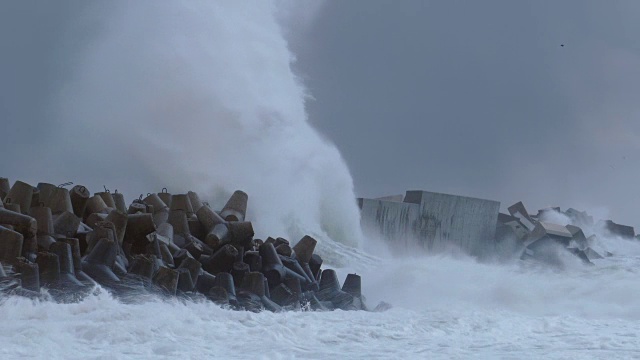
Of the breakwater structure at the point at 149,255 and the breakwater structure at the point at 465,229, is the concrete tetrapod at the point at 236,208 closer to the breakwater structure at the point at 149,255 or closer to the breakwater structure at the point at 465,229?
the breakwater structure at the point at 149,255

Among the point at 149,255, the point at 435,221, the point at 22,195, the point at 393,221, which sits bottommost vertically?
the point at 149,255

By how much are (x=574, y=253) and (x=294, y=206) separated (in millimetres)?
7466

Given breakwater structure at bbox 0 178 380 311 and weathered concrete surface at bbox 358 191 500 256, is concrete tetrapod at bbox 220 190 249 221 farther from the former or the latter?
weathered concrete surface at bbox 358 191 500 256

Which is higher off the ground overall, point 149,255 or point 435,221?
point 435,221

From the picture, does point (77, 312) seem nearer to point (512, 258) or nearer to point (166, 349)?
point (166, 349)

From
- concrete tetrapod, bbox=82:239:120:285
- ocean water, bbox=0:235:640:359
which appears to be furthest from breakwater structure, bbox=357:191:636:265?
concrete tetrapod, bbox=82:239:120:285

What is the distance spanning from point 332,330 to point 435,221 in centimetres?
1798

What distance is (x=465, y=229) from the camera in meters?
28.6

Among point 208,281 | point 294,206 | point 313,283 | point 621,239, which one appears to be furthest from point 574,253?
point 208,281

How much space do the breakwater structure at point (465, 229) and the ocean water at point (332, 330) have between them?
11035 mm

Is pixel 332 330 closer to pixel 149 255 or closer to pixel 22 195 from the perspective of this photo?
pixel 149 255

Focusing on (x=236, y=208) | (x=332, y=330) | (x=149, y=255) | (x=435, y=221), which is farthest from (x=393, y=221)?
(x=332, y=330)

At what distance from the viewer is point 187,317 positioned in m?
9.74

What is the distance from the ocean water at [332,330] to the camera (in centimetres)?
835
